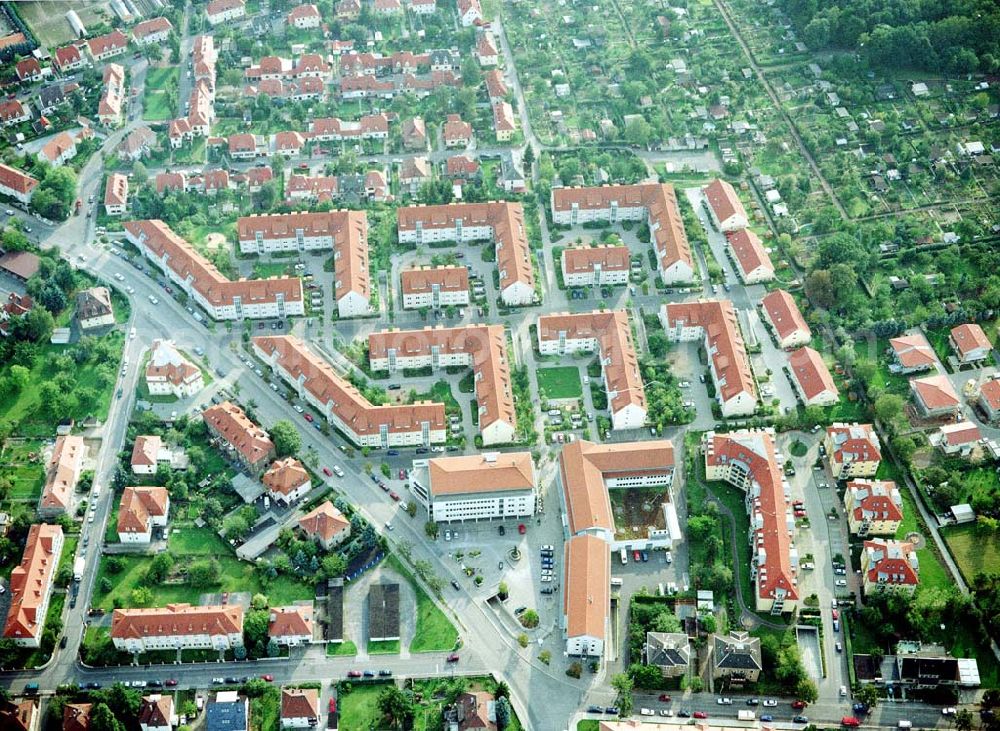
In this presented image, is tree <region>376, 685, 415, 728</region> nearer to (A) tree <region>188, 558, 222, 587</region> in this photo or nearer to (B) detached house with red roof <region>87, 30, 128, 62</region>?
(A) tree <region>188, 558, 222, 587</region>

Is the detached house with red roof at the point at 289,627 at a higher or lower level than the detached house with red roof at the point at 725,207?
lower

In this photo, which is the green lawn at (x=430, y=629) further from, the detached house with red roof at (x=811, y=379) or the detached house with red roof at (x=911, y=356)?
the detached house with red roof at (x=911, y=356)

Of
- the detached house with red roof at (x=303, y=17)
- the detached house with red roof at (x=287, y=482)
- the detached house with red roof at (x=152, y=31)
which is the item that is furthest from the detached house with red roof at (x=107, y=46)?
the detached house with red roof at (x=287, y=482)

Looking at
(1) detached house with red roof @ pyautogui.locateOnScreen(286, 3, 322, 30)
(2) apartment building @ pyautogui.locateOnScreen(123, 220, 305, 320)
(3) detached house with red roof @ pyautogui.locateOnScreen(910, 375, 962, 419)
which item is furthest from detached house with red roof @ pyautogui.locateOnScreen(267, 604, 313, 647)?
(1) detached house with red roof @ pyautogui.locateOnScreen(286, 3, 322, 30)

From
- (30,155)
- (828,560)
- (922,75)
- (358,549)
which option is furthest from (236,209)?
(922,75)

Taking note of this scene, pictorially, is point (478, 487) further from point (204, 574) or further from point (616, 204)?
point (616, 204)

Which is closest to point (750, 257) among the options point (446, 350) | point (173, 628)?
point (446, 350)
